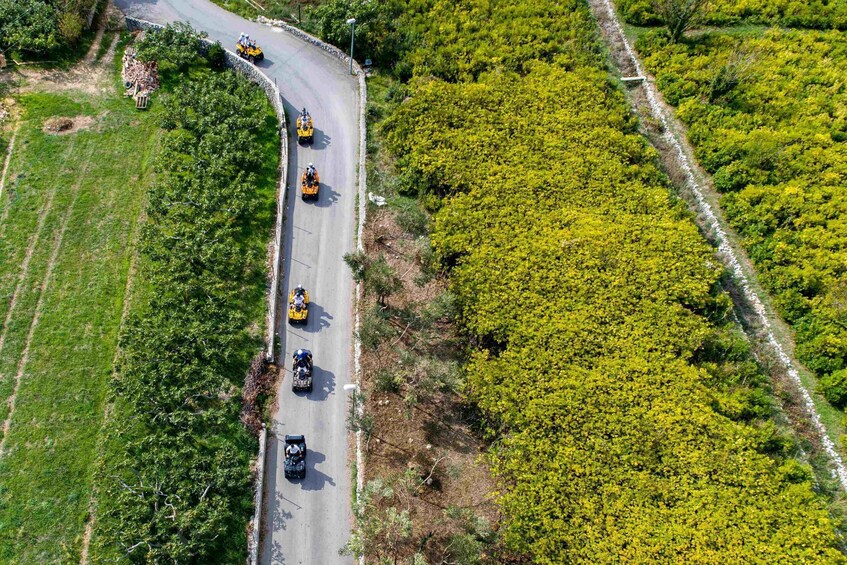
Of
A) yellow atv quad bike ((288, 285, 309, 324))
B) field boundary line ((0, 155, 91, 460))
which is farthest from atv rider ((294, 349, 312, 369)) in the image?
field boundary line ((0, 155, 91, 460))

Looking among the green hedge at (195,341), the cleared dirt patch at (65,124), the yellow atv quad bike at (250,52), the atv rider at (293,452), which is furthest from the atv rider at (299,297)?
the yellow atv quad bike at (250,52)

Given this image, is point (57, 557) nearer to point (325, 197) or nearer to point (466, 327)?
point (466, 327)

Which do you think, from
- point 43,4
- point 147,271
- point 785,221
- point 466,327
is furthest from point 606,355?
point 43,4

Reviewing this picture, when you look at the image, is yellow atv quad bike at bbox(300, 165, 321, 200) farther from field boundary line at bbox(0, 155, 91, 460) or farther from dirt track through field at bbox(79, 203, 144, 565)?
field boundary line at bbox(0, 155, 91, 460)

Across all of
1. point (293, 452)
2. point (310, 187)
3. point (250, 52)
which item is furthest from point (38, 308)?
point (250, 52)

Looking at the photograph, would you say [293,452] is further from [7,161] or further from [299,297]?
[7,161]

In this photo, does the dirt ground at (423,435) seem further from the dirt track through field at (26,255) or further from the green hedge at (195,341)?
the dirt track through field at (26,255)

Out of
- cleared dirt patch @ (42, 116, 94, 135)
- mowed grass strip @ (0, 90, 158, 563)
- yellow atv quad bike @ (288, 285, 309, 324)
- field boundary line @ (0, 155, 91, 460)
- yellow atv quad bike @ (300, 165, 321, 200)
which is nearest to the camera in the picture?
mowed grass strip @ (0, 90, 158, 563)
